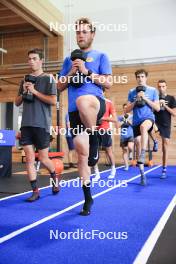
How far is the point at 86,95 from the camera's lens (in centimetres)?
259

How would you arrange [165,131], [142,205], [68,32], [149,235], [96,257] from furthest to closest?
1. [68,32]
2. [165,131]
3. [142,205]
4. [149,235]
5. [96,257]

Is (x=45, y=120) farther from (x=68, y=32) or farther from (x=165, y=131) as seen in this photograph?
(x=68, y=32)

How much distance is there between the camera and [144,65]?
34.0ft

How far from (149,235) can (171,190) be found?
2.05 meters

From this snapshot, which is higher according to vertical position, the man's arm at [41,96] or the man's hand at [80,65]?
the man's hand at [80,65]

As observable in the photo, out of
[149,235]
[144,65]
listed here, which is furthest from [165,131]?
[144,65]

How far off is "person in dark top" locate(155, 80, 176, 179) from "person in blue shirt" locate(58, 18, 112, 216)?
2875 millimetres

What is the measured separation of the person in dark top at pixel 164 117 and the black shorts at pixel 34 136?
2576 mm

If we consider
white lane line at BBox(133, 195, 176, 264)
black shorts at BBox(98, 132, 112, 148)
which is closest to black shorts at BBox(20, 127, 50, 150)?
white lane line at BBox(133, 195, 176, 264)

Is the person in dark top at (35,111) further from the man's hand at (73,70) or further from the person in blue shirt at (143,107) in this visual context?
the person in blue shirt at (143,107)

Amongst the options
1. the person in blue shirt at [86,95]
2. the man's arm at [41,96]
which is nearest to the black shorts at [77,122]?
the person in blue shirt at [86,95]

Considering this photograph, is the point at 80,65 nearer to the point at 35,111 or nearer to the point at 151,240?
the point at 35,111

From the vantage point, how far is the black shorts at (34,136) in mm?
3329

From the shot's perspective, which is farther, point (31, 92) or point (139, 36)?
point (139, 36)
